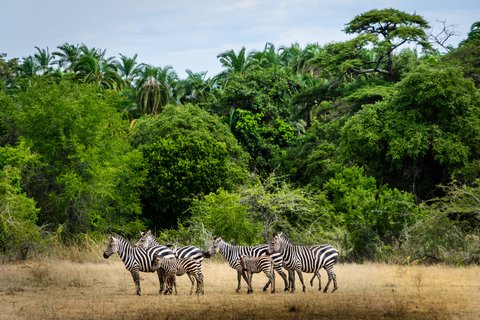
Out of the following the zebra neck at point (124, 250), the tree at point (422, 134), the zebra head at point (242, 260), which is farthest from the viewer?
the tree at point (422, 134)

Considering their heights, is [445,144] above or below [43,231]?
above

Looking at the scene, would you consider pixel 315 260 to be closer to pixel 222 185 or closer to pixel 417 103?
pixel 417 103

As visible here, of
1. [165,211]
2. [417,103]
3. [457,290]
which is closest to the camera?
[457,290]

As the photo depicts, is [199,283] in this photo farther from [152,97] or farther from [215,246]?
[152,97]

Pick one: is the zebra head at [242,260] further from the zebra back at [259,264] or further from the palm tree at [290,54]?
the palm tree at [290,54]

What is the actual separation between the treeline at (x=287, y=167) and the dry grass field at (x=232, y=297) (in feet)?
15.3

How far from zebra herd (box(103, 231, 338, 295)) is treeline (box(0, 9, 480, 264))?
7.83 metres

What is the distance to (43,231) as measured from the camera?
33.0 meters

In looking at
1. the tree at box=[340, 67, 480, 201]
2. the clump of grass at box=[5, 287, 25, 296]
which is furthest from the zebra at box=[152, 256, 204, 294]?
the tree at box=[340, 67, 480, 201]

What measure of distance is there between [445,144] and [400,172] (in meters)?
3.05

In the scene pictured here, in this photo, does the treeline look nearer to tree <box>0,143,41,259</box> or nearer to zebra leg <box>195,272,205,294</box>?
tree <box>0,143,41,259</box>

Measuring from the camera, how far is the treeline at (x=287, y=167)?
3056cm

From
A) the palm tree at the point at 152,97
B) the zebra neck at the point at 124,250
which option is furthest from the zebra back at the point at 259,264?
the palm tree at the point at 152,97

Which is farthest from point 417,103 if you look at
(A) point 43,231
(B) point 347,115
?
(A) point 43,231
